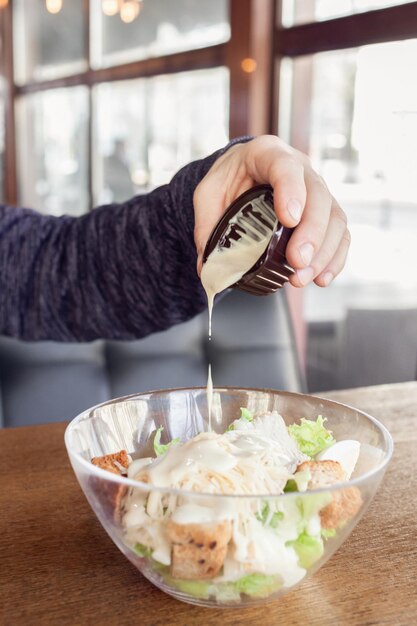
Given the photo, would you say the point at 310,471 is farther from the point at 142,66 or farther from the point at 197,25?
the point at 142,66

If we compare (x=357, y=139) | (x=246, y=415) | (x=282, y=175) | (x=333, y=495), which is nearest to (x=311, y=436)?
(x=246, y=415)

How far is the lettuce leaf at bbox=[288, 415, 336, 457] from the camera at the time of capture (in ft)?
2.56

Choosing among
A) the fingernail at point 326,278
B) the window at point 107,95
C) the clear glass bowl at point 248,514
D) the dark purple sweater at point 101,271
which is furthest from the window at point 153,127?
the clear glass bowl at point 248,514

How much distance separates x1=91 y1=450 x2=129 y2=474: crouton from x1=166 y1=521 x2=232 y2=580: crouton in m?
0.14

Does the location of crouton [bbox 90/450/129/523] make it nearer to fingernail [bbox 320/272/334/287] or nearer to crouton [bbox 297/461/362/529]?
crouton [bbox 297/461/362/529]

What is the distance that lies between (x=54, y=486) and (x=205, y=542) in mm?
398

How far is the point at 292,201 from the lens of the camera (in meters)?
0.82

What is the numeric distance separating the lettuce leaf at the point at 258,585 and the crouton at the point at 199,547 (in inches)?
1.1

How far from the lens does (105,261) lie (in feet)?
4.70

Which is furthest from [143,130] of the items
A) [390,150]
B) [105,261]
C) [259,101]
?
[105,261]

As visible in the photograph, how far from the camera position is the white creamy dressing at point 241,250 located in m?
0.89

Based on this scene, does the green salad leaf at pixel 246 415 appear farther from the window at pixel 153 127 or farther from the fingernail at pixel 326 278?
the window at pixel 153 127

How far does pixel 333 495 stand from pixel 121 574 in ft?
0.78

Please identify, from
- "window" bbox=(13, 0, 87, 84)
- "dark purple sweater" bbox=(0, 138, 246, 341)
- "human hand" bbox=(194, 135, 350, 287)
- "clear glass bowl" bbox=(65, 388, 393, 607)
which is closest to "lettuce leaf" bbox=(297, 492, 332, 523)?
"clear glass bowl" bbox=(65, 388, 393, 607)
